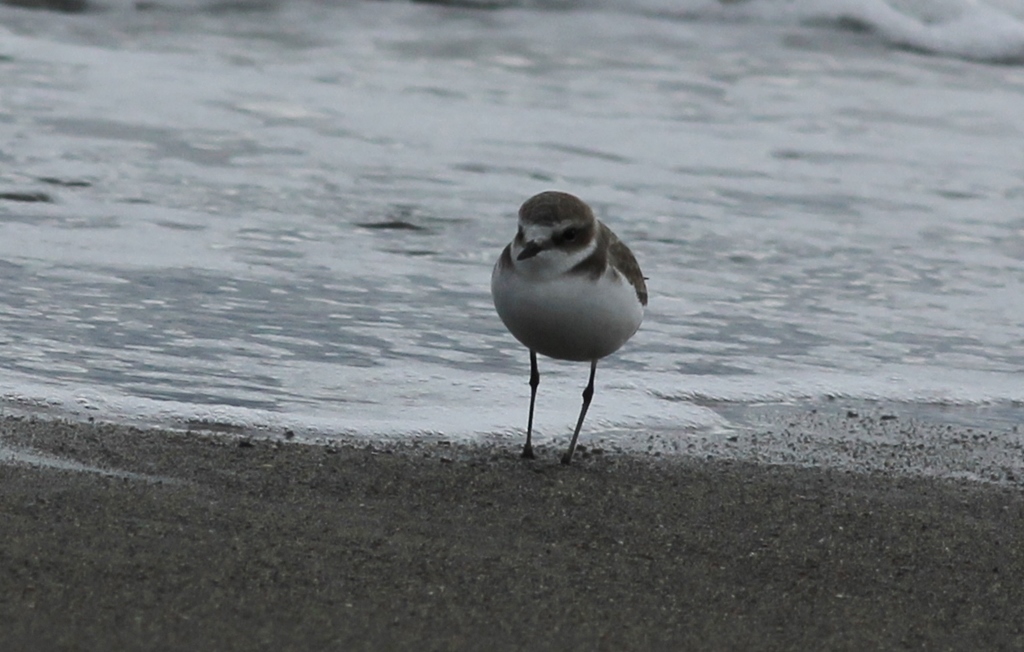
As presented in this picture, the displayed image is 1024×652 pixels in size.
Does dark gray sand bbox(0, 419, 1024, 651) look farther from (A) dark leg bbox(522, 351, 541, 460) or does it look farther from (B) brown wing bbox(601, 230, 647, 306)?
(B) brown wing bbox(601, 230, 647, 306)

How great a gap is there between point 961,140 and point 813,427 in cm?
583

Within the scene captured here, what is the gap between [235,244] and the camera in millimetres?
7660

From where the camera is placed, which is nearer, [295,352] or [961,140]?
[295,352]

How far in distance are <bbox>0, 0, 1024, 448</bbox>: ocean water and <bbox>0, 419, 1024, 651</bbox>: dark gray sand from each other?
2.01ft

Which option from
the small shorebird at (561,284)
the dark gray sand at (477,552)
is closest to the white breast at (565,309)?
the small shorebird at (561,284)

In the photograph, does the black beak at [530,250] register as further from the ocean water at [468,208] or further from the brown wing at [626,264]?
the ocean water at [468,208]

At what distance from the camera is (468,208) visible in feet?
28.7

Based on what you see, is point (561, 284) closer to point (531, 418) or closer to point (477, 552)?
point (531, 418)

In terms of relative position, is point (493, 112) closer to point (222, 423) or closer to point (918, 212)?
point (918, 212)

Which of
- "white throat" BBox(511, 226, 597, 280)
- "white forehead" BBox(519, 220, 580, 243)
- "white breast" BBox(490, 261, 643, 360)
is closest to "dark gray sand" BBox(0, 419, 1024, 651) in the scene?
"white breast" BBox(490, 261, 643, 360)

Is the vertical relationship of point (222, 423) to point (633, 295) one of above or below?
below

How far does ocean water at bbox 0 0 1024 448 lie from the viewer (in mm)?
6023

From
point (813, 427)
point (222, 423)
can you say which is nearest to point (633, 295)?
point (813, 427)

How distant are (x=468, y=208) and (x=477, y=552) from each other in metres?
4.81
